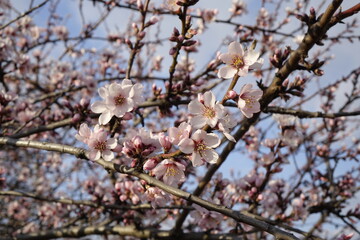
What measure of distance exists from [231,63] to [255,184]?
2.01 m

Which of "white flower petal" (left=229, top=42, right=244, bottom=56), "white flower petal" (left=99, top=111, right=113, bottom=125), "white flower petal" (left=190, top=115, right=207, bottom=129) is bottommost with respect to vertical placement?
"white flower petal" (left=190, top=115, right=207, bottom=129)

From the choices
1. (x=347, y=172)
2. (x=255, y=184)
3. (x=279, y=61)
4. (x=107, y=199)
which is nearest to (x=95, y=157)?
(x=279, y=61)

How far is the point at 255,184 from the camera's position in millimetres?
3391

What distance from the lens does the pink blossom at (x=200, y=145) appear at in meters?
1.55

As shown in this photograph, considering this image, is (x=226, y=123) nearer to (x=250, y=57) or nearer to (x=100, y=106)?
(x=250, y=57)

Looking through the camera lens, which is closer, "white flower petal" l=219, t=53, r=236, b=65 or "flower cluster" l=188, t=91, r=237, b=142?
"flower cluster" l=188, t=91, r=237, b=142

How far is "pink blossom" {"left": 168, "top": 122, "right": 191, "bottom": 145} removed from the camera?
1.60 m

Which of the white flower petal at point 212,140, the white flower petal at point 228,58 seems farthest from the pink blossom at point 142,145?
the white flower petal at point 228,58

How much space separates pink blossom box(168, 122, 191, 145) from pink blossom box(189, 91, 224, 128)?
0.04 meters

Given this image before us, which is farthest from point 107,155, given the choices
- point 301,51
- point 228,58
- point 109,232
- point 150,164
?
point 109,232

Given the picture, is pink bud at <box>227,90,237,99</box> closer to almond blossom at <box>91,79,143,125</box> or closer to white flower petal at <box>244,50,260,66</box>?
white flower petal at <box>244,50,260,66</box>

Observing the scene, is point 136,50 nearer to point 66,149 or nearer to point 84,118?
point 84,118

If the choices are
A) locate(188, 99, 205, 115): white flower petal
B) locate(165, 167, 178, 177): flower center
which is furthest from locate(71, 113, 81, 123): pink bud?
locate(188, 99, 205, 115): white flower petal

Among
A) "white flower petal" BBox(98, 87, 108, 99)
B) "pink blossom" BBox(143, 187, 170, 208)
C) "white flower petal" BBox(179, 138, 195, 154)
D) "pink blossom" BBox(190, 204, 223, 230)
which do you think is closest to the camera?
"white flower petal" BBox(179, 138, 195, 154)
